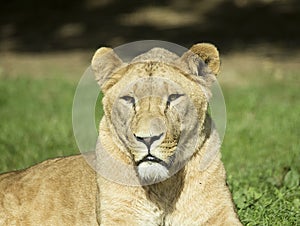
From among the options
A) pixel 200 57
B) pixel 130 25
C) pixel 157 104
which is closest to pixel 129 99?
pixel 157 104

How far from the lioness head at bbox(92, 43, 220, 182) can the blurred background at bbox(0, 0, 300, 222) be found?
107cm

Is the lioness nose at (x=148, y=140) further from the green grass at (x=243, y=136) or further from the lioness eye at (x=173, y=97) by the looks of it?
the green grass at (x=243, y=136)

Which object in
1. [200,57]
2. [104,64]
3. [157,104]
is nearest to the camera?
[157,104]

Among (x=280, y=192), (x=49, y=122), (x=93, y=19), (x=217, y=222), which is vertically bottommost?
(x=93, y=19)

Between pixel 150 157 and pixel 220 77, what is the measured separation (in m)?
7.10

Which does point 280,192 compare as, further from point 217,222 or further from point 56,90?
point 56,90

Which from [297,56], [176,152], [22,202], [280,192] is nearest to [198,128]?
[176,152]

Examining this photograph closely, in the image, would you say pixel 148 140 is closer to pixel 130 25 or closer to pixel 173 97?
pixel 173 97

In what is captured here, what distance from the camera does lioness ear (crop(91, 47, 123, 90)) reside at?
436cm

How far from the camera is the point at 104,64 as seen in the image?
4.38m

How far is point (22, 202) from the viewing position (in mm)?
4773

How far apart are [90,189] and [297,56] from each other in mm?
7953

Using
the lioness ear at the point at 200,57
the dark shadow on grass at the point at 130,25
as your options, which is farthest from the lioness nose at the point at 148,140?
the dark shadow on grass at the point at 130,25

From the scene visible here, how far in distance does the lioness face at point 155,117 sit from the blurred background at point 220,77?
1.07 m
